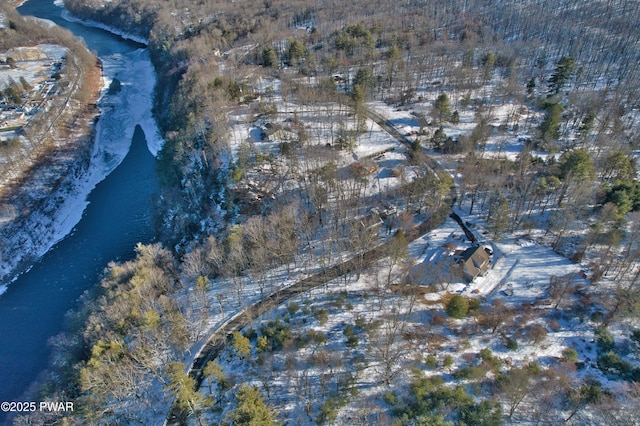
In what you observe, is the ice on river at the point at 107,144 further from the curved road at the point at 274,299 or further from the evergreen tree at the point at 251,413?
the evergreen tree at the point at 251,413

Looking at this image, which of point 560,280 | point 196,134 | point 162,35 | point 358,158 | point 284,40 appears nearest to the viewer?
point 560,280

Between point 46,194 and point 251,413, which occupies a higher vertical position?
point 251,413

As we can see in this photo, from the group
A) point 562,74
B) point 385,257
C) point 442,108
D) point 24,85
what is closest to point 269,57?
point 442,108

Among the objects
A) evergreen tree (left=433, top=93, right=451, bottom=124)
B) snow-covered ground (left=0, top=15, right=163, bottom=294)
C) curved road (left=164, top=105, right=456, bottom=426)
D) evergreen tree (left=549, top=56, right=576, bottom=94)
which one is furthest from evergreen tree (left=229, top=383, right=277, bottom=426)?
evergreen tree (left=549, top=56, right=576, bottom=94)

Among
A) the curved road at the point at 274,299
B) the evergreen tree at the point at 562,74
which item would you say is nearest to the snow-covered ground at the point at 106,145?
the curved road at the point at 274,299

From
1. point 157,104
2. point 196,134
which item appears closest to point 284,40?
point 157,104

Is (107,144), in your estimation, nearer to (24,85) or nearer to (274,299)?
(24,85)

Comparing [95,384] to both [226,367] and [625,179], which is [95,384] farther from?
[625,179]

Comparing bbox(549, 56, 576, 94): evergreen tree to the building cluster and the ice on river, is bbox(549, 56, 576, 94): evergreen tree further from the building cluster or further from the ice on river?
the building cluster
